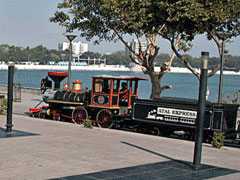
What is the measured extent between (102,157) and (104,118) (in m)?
7.96

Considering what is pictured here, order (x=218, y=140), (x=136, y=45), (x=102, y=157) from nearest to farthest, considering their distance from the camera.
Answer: (x=102, y=157), (x=218, y=140), (x=136, y=45)

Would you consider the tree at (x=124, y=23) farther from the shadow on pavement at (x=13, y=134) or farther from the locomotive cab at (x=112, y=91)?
the shadow on pavement at (x=13, y=134)

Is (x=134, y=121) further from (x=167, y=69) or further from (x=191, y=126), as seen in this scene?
(x=167, y=69)

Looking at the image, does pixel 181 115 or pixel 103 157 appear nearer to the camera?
pixel 103 157

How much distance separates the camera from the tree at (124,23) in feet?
62.0

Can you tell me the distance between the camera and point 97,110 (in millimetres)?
19547

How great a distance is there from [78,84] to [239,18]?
7.14 metres

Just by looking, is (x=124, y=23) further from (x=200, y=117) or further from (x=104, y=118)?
(x=200, y=117)

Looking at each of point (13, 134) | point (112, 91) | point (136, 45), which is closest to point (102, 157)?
point (13, 134)

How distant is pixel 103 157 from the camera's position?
11.2m

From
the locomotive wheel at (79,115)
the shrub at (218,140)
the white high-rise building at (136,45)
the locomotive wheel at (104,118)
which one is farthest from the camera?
the white high-rise building at (136,45)

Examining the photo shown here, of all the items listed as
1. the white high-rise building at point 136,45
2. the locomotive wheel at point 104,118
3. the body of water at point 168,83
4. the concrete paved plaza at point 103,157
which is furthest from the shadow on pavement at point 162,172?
the body of water at point 168,83

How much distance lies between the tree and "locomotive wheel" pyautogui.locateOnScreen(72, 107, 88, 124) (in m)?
3.56

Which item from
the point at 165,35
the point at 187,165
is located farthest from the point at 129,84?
the point at 187,165
